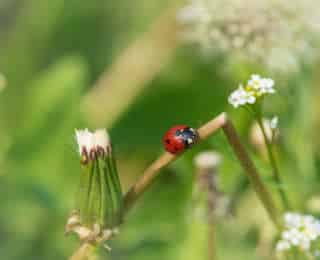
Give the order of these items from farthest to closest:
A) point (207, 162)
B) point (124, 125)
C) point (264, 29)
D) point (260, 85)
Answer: point (124, 125) → point (264, 29) → point (207, 162) → point (260, 85)

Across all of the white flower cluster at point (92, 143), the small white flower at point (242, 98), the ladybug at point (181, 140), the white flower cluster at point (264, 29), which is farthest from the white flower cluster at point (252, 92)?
the white flower cluster at point (264, 29)

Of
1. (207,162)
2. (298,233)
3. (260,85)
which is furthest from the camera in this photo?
(207,162)

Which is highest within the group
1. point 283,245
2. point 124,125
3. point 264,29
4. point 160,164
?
point 124,125

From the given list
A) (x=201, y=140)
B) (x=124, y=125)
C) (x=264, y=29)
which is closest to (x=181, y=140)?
(x=201, y=140)

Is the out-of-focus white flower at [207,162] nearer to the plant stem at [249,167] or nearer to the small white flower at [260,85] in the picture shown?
the plant stem at [249,167]

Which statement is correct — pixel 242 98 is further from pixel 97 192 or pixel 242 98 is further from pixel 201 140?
pixel 97 192

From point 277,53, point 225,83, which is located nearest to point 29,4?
point 225,83
